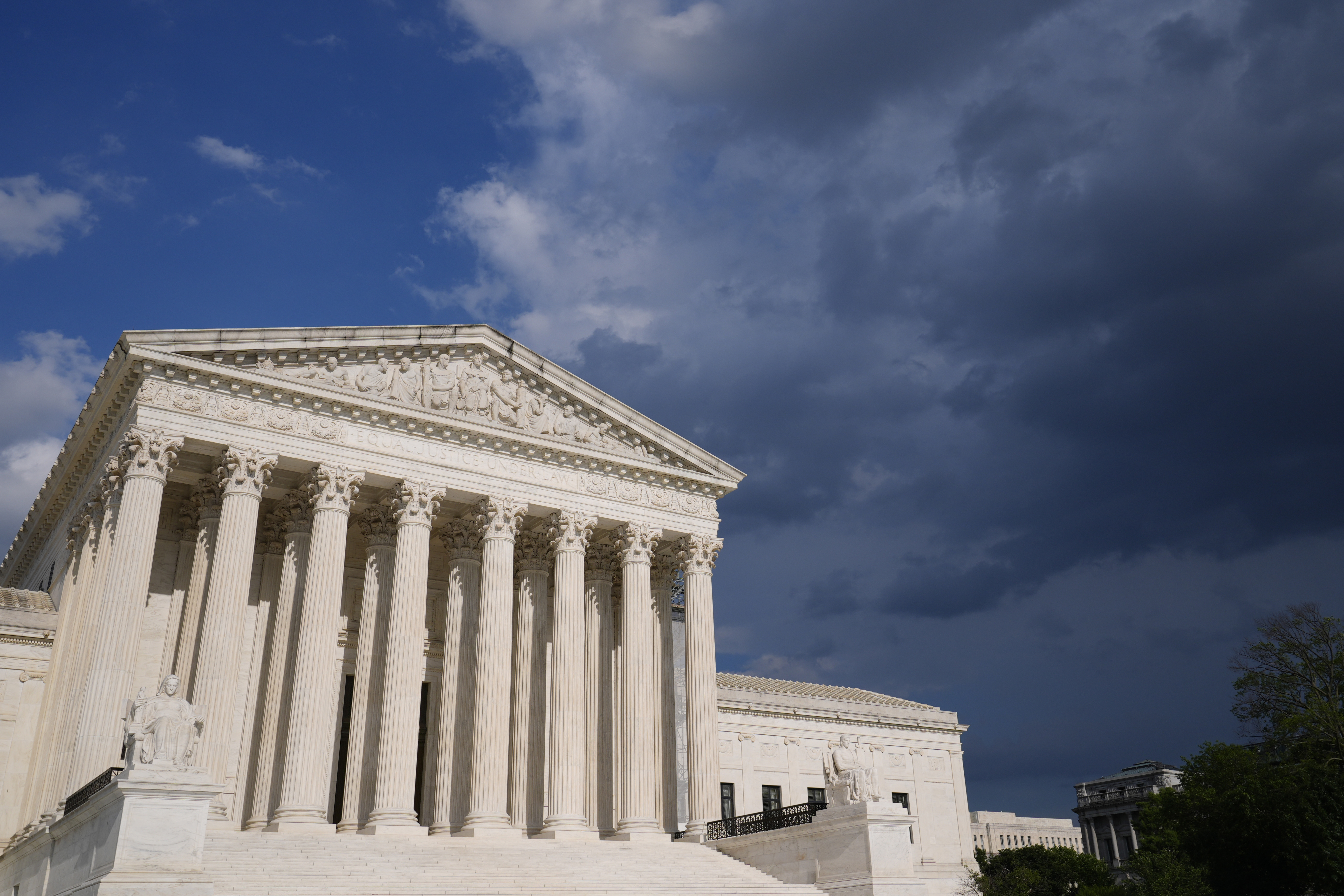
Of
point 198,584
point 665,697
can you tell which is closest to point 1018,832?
point 665,697

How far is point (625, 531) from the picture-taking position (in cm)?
3831

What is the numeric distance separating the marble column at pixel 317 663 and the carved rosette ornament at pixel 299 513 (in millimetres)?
1061

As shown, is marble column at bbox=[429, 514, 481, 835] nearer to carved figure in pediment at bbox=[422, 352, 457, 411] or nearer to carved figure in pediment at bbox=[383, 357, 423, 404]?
carved figure in pediment at bbox=[422, 352, 457, 411]

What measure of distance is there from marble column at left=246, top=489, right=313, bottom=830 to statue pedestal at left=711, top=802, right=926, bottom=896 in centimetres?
1558

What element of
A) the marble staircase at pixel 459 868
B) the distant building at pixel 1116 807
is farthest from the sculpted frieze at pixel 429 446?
the distant building at pixel 1116 807

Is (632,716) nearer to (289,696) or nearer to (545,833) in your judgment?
(545,833)

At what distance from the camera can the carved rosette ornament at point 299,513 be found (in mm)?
33688

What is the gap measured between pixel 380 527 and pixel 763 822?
16.2m

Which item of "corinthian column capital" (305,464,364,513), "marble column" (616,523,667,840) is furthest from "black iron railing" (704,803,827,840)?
"corinthian column capital" (305,464,364,513)

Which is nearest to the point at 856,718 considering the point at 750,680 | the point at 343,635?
the point at 750,680

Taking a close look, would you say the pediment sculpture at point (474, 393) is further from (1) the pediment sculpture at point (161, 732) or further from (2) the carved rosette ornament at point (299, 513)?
(1) the pediment sculpture at point (161, 732)

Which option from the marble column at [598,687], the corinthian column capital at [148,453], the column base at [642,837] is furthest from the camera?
the marble column at [598,687]

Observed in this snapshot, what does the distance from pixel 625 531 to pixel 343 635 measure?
35.0 ft

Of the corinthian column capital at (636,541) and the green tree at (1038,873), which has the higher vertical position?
the corinthian column capital at (636,541)
